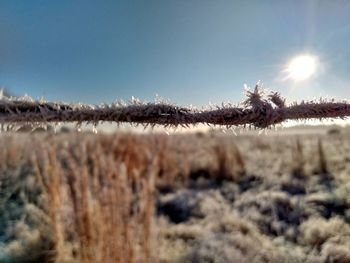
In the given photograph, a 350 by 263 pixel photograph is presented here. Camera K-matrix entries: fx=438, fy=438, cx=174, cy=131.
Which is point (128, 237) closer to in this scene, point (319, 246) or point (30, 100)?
point (30, 100)

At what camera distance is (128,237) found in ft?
6.67

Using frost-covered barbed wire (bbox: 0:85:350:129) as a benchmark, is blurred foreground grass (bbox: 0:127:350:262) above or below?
below

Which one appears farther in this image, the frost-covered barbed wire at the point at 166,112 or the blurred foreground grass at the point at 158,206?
the blurred foreground grass at the point at 158,206

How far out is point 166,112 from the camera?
715 mm

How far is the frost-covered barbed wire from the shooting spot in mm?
680

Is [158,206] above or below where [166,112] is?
below

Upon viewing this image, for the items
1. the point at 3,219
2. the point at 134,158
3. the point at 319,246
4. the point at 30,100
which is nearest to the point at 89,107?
the point at 30,100

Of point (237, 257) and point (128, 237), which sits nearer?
point (128, 237)

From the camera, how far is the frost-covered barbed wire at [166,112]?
26.8 inches

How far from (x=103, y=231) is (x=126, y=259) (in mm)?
166

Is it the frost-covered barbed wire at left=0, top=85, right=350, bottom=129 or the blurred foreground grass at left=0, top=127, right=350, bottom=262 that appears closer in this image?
the frost-covered barbed wire at left=0, top=85, right=350, bottom=129

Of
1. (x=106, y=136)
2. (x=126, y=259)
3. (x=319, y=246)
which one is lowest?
(x=319, y=246)

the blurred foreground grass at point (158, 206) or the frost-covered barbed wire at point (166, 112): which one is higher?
the frost-covered barbed wire at point (166, 112)

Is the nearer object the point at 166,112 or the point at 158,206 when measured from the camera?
the point at 166,112
